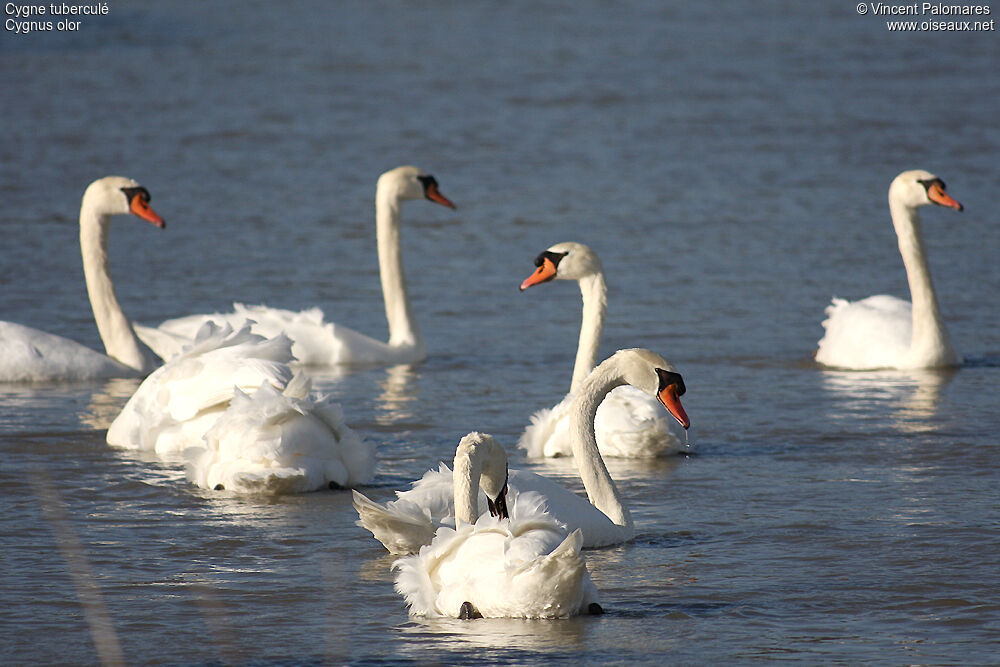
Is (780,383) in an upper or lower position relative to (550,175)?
lower

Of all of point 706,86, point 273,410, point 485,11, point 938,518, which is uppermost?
point 485,11

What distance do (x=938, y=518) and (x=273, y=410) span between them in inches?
112

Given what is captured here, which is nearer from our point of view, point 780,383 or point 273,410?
point 273,410

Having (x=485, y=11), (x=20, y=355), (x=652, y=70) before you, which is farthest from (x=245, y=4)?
(x=20, y=355)

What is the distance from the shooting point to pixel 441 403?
34.8 ft

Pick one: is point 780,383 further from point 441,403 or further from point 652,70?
point 652,70

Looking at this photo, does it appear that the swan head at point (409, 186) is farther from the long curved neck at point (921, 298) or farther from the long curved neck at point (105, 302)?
the long curved neck at point (921, 298)

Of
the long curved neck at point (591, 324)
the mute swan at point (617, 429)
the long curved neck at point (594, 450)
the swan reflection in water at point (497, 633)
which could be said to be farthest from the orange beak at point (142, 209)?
the swan reflection in water at point (497, 633)

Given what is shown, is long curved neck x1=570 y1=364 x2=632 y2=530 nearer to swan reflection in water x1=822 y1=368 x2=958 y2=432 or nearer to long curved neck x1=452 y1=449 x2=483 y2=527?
long curved neck x1=452 y1=449 x2=483 y2=527

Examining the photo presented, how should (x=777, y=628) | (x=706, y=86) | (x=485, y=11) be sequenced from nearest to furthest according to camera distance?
(x=777, y=628) < (x=706, y=86) < (x=485, y=11)

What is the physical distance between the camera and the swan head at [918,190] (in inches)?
483

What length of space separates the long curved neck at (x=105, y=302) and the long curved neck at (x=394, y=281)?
5.54 ft

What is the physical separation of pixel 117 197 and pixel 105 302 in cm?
75

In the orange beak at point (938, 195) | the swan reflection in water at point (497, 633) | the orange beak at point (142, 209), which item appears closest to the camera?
the swan reflection in water at point (497, 633)
